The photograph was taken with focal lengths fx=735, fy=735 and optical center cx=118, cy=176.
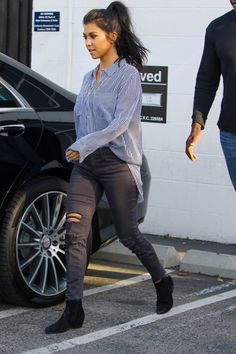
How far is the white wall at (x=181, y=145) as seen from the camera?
276 inches

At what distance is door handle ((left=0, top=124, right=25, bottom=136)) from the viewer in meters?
4.56

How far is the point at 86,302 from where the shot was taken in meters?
5.03

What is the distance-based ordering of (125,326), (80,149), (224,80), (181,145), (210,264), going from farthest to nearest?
(181,145) → (210,264) → (125,326) → (224,80) → (80,149)

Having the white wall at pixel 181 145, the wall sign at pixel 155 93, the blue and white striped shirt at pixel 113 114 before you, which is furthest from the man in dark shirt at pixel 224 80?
the wall sign at pixel 155 93

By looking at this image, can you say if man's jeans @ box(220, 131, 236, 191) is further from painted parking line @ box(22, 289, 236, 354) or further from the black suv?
painted parking line @ box(22, 289, 236, 354)

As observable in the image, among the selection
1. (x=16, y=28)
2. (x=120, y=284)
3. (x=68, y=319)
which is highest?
(x=16, y=28)

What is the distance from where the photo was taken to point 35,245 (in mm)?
4688

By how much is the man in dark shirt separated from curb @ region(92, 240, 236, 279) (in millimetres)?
1689

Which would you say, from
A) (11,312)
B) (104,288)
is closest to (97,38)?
(11,312)

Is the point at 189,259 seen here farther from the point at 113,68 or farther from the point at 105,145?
the point at 113,68

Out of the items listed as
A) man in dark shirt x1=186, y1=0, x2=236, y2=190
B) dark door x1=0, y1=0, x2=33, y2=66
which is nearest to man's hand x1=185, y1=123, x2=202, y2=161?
man in dark shirt x1=186, y1=0, x2=236, y2=190

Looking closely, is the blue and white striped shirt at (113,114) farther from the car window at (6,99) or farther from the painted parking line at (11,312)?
the painted parking line at (11,312)

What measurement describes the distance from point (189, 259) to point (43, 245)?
5.75 ft

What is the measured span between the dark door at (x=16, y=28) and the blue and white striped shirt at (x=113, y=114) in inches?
149
